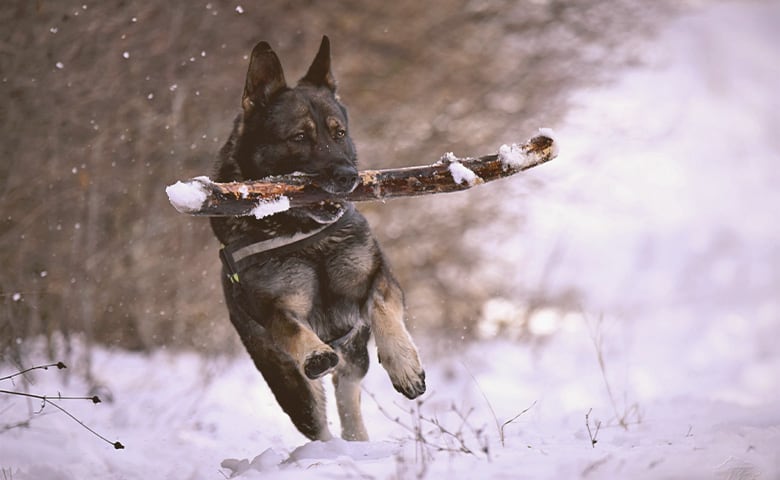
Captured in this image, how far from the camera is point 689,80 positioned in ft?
49.9

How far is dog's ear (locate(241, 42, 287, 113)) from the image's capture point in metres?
4.33

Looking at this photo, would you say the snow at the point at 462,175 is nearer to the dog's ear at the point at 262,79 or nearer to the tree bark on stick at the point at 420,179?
the tree bark on stick at the point at 420,179

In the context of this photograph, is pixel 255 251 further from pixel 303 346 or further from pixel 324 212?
pixel 303 346

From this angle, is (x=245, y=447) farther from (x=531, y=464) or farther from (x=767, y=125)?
(x=767, y=125)

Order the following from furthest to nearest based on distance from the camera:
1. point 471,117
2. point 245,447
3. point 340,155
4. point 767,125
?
1. point 767,125
2. point 471,117
3. point 245,447
4. point 340,155

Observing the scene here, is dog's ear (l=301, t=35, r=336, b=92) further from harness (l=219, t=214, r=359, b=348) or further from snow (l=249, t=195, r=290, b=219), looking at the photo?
snow (l=249, t=195, r=290, b=219)

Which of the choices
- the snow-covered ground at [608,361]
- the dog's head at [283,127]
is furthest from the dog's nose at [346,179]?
the snow-covered ground at [608,361]

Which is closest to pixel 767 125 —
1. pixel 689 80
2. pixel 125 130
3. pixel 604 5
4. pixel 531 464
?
pixel 689 80

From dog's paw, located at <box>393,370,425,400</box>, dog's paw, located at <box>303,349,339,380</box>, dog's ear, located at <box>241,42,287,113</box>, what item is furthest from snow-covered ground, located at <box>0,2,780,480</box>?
dog's ear, located at <box>241,42,287,113</box>

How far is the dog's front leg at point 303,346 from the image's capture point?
3.62m

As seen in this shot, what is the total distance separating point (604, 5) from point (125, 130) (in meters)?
7.07

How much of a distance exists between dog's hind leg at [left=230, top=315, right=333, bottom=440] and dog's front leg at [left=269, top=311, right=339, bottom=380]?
0.34m

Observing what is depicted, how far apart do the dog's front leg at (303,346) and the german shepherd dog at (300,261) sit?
0.01m

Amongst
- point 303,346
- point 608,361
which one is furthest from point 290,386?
point 608,361
